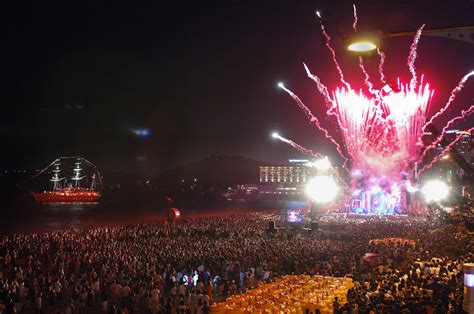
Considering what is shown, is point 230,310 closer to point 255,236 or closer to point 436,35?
point 436,35

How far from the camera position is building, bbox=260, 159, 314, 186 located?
16338 cm

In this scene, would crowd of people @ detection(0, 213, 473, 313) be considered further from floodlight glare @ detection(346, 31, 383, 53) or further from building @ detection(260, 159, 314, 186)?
building @ detection(260, 159, 314, 186)

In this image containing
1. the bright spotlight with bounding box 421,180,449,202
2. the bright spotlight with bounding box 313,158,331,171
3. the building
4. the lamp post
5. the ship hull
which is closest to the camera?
the lamp post

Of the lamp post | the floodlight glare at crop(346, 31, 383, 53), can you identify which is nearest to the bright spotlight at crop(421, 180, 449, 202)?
the lamp post

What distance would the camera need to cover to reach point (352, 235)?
23.2m

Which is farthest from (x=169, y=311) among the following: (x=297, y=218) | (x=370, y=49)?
(x=297, y=218)

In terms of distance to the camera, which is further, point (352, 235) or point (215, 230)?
point (215, 230)

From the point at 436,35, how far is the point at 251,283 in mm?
11589

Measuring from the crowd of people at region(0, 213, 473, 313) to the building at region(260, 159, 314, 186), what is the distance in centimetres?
13869

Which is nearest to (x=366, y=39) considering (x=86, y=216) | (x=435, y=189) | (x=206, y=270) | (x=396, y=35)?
(x=396, y=35)

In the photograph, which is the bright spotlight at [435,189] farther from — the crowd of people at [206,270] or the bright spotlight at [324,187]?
the crowd of people at [206,270]

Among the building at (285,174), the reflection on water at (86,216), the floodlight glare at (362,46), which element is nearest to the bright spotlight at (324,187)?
the reflection on water at (86,216)

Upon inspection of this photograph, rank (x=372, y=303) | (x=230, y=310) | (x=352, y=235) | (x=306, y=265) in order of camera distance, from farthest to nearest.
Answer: (x=352, y=235), (x=306, y=265), (x=230, y=310), (x=372, y=303)

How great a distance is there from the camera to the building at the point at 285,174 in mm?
163375
